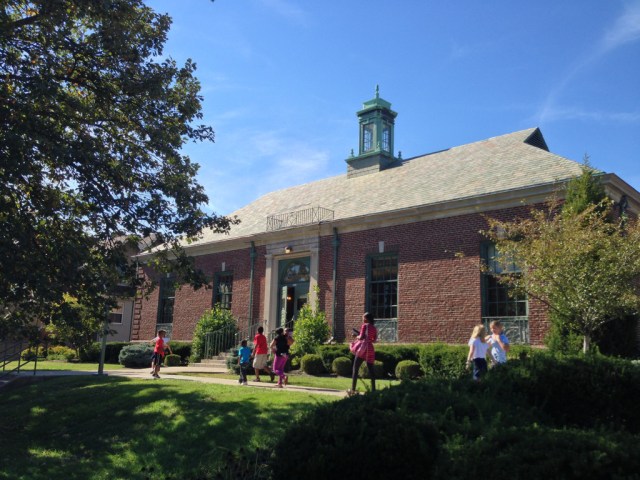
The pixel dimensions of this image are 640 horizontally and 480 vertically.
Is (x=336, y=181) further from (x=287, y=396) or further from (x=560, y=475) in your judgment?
(x=560, y=475)

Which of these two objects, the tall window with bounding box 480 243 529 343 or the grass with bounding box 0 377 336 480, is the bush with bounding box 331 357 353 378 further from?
the grass with bounding box 0 377 336 480

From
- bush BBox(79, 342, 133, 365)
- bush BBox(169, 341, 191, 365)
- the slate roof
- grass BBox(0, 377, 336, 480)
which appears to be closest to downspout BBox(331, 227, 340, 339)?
the slate roof

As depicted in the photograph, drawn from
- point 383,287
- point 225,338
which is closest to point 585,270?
point 383,287

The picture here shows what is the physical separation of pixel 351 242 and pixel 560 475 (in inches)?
739

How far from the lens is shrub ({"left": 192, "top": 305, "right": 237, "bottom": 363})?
2455 cm

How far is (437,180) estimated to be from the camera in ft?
71.7

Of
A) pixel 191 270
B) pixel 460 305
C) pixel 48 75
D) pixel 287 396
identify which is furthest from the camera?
pixel 460 305

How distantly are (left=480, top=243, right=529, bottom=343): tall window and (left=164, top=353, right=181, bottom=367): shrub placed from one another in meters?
13.2

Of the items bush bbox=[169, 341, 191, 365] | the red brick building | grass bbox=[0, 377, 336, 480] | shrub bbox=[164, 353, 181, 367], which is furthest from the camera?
bush bbox=[169, 341, 191, 365]

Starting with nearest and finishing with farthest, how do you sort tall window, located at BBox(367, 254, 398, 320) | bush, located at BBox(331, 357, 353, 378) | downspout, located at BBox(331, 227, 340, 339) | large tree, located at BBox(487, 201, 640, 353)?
large tree, located at BBox(487, 201, 640, 353), bush, located at BBox(331, 357, 353, 378), tall window, located at BBox(367, 254, 398, 320), downspout, located at BBox(331, 227, 340, 339)

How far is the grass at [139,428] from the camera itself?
8.14m

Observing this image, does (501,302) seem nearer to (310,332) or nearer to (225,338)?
(310,332)

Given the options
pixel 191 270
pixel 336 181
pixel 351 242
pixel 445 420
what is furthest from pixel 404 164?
pixel 445 420

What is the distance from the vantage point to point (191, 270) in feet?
44.0
